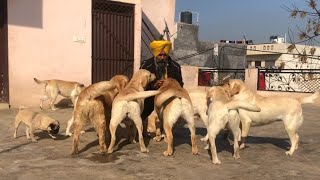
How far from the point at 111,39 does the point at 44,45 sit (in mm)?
2543

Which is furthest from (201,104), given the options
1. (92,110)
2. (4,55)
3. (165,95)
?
(4,55)

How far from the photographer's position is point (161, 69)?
7141 millimetres

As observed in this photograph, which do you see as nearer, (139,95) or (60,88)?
(139,95)

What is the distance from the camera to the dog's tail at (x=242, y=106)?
4914 mm

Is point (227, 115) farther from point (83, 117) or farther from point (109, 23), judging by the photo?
point (109, 23)

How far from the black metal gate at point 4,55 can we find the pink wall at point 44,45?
0.17 meters

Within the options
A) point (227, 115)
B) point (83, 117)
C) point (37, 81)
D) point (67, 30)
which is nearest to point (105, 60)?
point (67, 30)

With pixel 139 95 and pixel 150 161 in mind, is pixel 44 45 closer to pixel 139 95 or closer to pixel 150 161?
pixel 139 95

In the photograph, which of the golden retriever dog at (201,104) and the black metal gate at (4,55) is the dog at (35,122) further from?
the black metal gate at (4,55)

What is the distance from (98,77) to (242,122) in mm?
7906

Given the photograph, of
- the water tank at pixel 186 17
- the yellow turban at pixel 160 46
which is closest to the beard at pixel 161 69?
the yellow turban at pixel 160 46

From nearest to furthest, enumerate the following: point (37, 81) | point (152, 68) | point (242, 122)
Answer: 1. point (242, 122)
2. point (152, 68)
3. point (37, 81)

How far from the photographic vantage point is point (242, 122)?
19.7ft

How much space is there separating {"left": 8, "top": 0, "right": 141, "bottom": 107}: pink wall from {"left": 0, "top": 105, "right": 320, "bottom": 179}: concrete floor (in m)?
4.31
